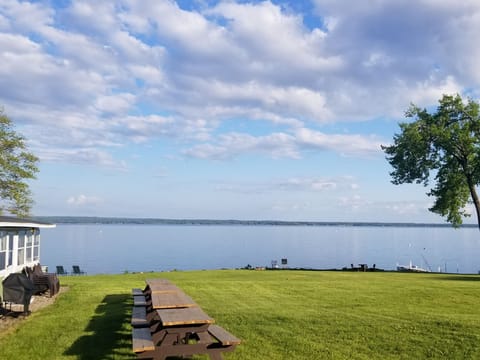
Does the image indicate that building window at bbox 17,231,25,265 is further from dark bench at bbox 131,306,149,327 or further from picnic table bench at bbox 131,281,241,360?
picnic table bench at bbox 131,281,241,360

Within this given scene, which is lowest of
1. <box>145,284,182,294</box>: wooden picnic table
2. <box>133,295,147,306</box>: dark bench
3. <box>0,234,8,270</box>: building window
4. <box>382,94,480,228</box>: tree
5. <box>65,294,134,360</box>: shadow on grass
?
<box>65,294,134,360</box>: shadow on grass

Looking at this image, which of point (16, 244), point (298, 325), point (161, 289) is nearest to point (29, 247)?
point (16, 244)

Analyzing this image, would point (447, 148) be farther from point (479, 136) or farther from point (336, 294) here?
point (336, 294)

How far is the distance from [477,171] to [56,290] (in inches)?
896

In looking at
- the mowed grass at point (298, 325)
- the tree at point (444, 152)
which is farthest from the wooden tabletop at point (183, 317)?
the tree at point (444, 152)

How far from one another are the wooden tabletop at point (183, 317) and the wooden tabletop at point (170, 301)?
47cm

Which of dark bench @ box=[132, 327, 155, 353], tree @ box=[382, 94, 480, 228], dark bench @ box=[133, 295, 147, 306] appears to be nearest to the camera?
dark bench @ box=[132, 327, 155, 353]

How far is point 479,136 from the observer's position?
2789 centimetres

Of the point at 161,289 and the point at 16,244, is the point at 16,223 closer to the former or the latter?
the point at 16,244

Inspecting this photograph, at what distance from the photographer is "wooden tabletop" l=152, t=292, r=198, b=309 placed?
8.17m

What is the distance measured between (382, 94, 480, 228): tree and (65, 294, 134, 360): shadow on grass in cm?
2189

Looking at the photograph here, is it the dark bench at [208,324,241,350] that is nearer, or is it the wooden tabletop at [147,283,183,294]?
the dark bench at [208,324,241,350]

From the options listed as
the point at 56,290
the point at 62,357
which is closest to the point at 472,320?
the point at 62,357

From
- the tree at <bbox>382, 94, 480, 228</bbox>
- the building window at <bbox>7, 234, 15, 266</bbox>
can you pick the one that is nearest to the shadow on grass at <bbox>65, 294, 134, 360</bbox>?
the building window at <bbox>7, 234, 15, 266</bbox>
